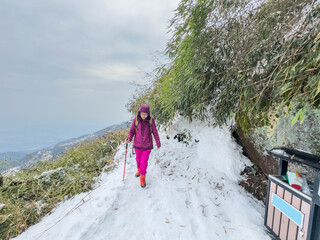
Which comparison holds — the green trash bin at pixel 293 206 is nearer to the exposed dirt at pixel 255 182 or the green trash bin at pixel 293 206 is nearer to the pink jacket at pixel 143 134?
the exposed dirt at pixel 255 182

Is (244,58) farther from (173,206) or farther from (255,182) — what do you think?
(173,206)

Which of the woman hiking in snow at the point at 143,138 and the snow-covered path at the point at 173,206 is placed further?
the woman hiking in snow at the point at 143,138

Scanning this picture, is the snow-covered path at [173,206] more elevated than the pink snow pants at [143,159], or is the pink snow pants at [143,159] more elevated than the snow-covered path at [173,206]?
the pink snow pants at [143,159]

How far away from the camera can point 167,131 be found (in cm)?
660

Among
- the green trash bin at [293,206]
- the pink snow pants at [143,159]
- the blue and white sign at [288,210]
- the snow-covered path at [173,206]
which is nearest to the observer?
the green trash bin at [293,206]

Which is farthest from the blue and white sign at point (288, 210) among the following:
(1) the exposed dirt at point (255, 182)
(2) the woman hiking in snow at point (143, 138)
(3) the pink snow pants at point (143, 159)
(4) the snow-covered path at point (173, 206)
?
(3) the pink snow pants at point (143, 159)

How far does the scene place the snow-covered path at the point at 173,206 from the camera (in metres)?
2.68

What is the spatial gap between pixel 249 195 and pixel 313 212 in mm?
1787

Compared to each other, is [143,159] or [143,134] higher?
[143,134]

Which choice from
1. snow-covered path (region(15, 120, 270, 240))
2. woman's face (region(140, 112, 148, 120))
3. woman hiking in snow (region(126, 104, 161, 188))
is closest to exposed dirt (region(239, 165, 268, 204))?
snow-covered path (region(15, 120, 270, 240))

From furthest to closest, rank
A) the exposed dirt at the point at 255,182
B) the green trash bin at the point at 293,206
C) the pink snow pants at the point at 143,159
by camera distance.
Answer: the pink snow pants at the point at 143,159
the exposed dirt at the point at 255,182
the green trash bin at the point at 293,206

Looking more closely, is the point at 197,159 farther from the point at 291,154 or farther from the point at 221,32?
the point at 221,32

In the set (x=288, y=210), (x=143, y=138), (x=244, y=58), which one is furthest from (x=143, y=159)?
(x=244, y=58)

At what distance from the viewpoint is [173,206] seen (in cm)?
322
